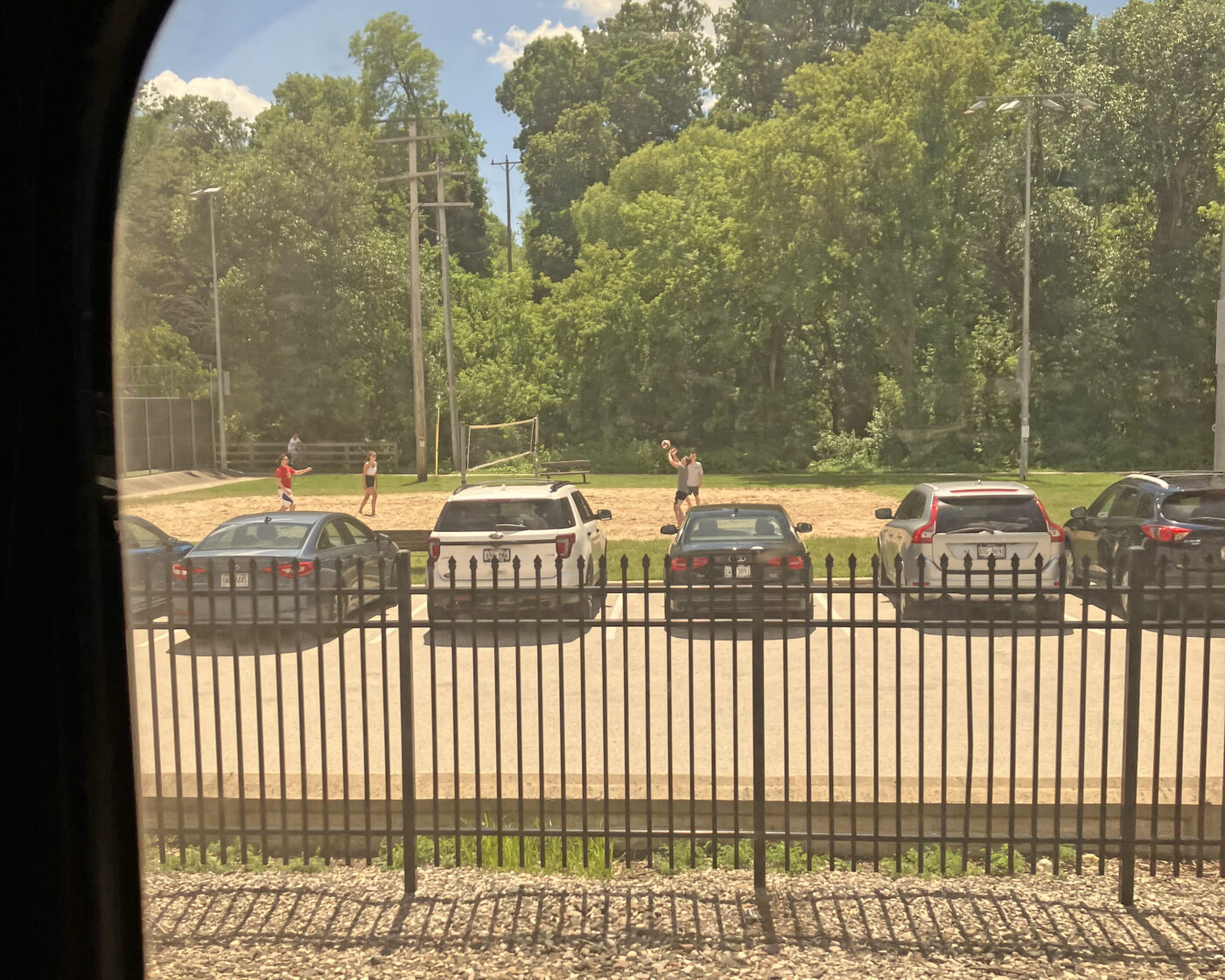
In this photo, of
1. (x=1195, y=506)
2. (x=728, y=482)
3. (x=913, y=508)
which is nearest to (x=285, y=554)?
(x=913, y=508)

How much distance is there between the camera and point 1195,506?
13.8 m

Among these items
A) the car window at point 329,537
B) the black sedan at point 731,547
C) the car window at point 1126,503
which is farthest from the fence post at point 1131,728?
the car window at point 329,537

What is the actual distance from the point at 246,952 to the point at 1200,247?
51591mm

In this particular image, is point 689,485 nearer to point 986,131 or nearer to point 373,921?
point 373,921

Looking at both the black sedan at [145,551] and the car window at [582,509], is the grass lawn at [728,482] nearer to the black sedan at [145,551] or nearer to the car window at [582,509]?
the car window at [582,509]

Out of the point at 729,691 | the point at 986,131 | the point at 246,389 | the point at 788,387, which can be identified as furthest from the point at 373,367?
the point at 729,691

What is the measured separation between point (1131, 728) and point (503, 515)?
9.50 meters

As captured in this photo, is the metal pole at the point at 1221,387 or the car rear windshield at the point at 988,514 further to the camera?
the metal pole at the point at 1221,387

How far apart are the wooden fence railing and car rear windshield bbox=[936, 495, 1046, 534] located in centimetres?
4505

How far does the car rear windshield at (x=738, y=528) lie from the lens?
47.0 ft

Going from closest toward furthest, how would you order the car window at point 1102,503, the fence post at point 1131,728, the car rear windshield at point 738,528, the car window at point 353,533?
the fence post at point 1131,728, the car rear windshield at point 738,528, the car window at point 353,533, the car window at point 1102,503

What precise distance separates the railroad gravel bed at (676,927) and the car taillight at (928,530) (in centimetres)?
820

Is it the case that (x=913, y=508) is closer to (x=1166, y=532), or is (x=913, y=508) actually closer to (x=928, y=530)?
(x=928, y=530)

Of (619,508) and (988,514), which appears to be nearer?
(988,514)
